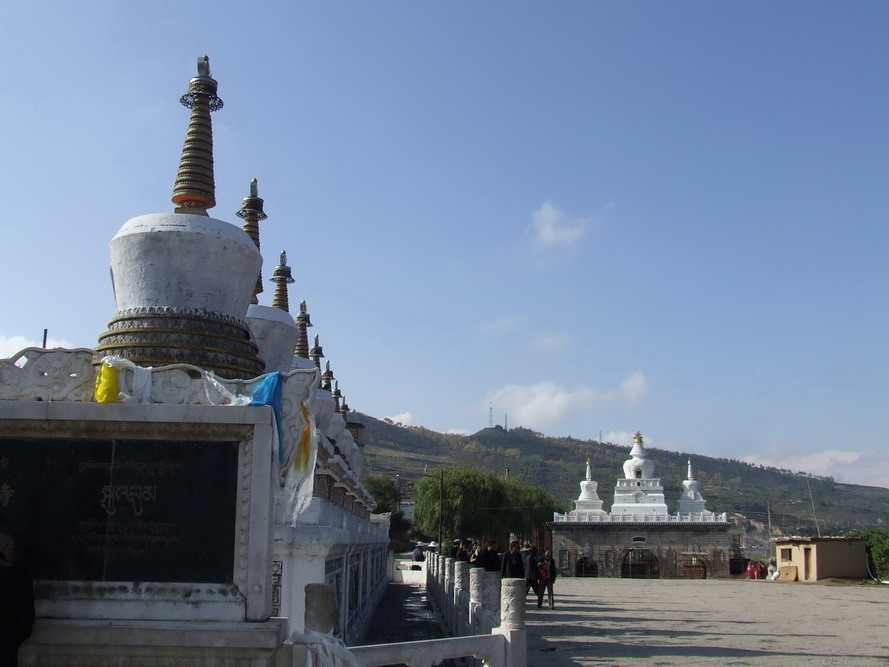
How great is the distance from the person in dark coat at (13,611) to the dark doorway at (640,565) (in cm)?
6271

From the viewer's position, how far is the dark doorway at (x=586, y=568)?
64.9 m

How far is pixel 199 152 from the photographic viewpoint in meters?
14.0

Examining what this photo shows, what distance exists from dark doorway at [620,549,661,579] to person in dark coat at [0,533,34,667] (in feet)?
206

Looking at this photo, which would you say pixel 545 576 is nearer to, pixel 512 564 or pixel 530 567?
pixel 530 567

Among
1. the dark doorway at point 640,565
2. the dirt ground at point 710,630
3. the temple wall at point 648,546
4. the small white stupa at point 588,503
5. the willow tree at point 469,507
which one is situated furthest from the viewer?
the small white stupa at point 588,503

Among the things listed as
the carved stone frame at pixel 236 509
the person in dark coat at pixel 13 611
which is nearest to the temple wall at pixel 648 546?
the carved stone frame at pixel 236 509

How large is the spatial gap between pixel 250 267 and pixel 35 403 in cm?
634

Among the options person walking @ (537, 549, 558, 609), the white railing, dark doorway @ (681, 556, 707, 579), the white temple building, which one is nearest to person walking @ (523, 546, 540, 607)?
person walking @ (537, 549, 558, 609)

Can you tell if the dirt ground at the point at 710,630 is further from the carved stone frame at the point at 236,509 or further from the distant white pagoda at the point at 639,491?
the distant white pagoda at the point at 639,491

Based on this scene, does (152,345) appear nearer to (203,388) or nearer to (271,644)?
(203,388)

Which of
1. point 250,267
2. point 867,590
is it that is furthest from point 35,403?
point 867,590

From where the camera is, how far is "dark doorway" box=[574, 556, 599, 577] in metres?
64.9

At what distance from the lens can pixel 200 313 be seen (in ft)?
40.7

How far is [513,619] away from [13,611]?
220 inches
